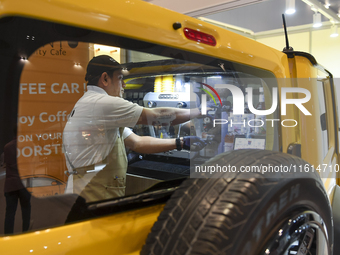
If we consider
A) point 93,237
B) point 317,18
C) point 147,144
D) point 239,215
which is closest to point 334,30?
point 317,18

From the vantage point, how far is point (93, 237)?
926 millimetres

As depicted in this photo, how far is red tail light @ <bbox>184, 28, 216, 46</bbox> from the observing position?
1.15 metres

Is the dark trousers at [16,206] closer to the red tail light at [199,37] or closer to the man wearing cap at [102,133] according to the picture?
the man wearing cap at [102,133]

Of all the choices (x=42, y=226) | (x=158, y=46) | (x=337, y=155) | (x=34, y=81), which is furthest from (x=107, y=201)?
(x=337, y=155)

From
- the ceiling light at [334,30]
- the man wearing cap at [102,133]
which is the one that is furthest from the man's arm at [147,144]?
the ceiling light at [334,30]

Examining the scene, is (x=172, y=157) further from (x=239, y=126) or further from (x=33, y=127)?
(x=33, y=127)

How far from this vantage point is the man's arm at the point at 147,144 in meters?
1.17

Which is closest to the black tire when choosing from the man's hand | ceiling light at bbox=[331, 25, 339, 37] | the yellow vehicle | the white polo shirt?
the yellow vehicle

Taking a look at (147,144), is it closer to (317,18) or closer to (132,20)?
(132,20)

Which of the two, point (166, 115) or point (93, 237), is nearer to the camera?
point (93, 237)

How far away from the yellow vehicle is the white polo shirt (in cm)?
3

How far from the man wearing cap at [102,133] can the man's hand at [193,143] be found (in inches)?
7.2

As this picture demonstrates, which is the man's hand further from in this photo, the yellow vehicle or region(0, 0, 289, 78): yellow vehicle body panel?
region(0, 0, 289, 78): yellow vehicle body panel

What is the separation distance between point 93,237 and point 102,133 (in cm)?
38
